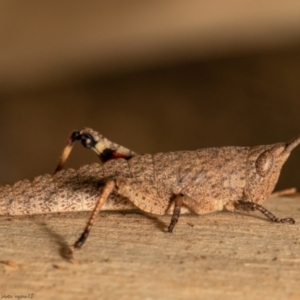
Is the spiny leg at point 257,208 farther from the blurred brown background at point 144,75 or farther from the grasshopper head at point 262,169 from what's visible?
the blurred brown background at point 144,75

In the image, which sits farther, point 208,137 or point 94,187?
point 208,137

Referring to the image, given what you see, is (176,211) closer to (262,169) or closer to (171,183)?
(171,183)

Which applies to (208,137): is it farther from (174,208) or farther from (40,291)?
(40,291)

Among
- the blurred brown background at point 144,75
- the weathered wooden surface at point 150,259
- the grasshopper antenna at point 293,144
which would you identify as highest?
the blurred brown background at point 144,75

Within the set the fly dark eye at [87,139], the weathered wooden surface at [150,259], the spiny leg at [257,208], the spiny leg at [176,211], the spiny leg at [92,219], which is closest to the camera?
the weathered wooden surface at [150,259]

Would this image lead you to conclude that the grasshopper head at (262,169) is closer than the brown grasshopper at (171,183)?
No

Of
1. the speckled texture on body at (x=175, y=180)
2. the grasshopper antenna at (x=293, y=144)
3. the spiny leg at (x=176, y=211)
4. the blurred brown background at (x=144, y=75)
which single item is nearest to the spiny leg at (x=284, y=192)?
the speckled texture on body at (x=175, y=180)

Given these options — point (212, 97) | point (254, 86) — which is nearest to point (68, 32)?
point (212, 97)
